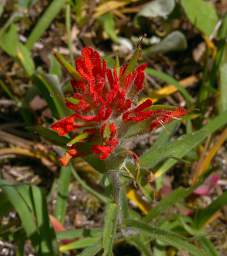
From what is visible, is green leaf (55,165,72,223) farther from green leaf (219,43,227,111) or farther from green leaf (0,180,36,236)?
green leaf (219,43,227,111)

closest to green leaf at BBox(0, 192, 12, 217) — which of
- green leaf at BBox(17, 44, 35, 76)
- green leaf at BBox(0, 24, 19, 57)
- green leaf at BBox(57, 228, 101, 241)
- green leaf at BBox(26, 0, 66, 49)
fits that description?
green leaf at BBox(57, 228, 101, 241)

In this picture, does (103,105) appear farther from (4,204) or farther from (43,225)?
(4,204)

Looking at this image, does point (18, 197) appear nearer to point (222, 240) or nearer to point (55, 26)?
point (222, 240)

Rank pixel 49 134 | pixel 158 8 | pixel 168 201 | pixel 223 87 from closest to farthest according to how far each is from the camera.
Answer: pixel 49 134 → pixel 168 201 → pixel 223 87 → pixel 158 8

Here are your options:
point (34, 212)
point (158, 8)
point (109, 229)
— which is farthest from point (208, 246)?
point (158, 8)

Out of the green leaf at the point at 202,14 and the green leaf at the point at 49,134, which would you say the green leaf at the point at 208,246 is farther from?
the green leaf at the point at 202,14
